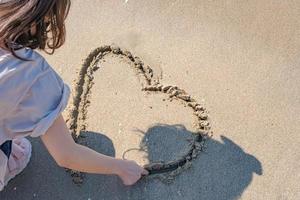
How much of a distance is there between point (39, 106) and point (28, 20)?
27 cm

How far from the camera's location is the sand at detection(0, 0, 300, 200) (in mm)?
1869

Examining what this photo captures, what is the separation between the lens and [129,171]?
5.93 feet

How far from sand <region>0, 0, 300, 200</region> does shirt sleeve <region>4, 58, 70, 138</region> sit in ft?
1.56

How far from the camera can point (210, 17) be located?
235 centimetres

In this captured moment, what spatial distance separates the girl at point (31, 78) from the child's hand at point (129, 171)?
221 mm

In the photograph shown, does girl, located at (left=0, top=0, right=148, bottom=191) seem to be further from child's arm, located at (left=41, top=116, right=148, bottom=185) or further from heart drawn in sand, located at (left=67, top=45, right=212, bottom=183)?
heart drawn in sand, located at (left=67, top=45, right=212, bottom=183)

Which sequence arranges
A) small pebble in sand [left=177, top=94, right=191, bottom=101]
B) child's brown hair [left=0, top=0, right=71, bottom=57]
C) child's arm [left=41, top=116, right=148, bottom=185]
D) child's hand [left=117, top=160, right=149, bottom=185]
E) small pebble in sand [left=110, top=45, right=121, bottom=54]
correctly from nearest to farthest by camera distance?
1. child's brown hair [left=0, top=0, right=71, bottom=57]
2. child's arm [left=41, top=116, right=148, bottom=185]
3. child's hand [left=117, top=160, right=149, bottom=185]
4. small pebble in sand [left=177, top=94, right=191, bottom=101]
5. small pebble in sand [left=110, top=45, right=121, bottom=54]

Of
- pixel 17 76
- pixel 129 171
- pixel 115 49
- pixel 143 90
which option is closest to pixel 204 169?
pixel 129 171

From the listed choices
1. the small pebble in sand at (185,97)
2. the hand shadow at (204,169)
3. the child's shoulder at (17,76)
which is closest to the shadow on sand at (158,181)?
the hand shadow at (204,169)

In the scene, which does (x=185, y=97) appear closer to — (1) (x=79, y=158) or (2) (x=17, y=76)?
(1) (x=79, y=158)

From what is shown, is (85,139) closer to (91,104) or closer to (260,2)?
(91,104)

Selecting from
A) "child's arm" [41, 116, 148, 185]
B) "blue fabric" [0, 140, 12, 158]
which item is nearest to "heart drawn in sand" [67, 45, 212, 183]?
"child's arm" [41, 116, 148, 185]

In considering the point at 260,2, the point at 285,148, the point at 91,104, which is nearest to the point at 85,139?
the point at 91,104

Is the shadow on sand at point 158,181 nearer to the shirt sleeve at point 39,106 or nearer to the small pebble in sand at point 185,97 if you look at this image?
the small pebble in sand at point 185,97
